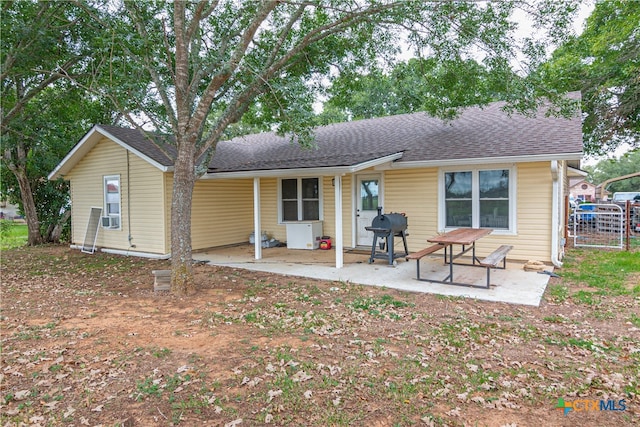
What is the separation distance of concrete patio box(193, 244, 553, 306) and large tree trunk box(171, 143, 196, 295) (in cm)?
216

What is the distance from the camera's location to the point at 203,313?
205 inches

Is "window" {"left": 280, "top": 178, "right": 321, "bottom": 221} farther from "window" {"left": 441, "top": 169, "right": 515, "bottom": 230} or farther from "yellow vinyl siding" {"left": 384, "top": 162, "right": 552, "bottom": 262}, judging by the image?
"window" {"left": 441, "top": 169, "right": 515, "bottom": 230}

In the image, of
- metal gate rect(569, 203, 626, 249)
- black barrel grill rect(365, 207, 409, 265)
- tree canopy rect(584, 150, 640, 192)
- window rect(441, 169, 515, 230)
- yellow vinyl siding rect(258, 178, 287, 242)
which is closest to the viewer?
black barrel grill rect(365, 207, 409, 265)

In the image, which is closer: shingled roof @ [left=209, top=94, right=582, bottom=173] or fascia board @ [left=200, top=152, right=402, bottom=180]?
fascia board @ [left=200, top=152, right=402, bottom=180]

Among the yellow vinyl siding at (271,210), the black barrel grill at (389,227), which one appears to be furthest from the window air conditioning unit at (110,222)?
the black barrel grill at (389,227)

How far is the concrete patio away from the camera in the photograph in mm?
5949

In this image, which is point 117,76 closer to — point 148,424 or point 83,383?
point 83,383

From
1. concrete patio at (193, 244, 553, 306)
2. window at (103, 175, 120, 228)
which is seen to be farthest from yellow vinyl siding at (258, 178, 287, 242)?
window at (103, 175, 120, 228)

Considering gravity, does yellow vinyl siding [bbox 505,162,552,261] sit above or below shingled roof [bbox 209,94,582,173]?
below

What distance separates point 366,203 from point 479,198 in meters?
2.95

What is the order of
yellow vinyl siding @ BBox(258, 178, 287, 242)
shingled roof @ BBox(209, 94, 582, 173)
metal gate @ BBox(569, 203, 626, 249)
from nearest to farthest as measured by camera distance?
shingled roof @ BBox(209, 94, 582, 173) → metal gate @ BBox(569, 203, 626, 249) → yellow vinyl siding @ BBox(258, 178, 287, 242)

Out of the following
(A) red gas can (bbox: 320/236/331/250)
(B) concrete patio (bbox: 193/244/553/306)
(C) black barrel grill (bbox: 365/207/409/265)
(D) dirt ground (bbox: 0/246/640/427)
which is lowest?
(D) dirt ground (bbox: 0/246/640/427)

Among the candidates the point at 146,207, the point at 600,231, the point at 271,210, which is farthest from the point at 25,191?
the point at 600,231

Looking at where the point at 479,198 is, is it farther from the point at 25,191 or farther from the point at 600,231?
the point at 25,191
